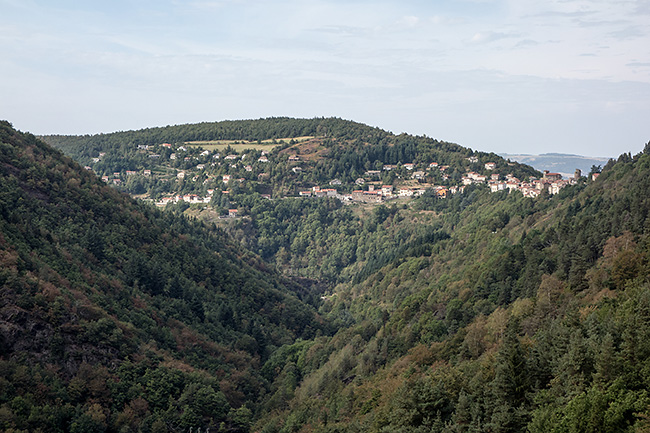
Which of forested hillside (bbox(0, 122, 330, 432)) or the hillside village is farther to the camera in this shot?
the hillside village

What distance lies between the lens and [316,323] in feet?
250

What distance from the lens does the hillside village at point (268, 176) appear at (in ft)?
493

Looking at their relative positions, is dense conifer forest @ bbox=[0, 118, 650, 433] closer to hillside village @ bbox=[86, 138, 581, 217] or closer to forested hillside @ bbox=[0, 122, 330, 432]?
forested hillside @ bbox=[0, 122, 330, 432]

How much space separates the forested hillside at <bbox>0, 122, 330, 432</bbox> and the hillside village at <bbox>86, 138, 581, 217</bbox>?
74.5 meters

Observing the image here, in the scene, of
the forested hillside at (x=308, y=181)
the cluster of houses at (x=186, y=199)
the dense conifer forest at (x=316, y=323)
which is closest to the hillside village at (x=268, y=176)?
the cluster of houses at (x=186, y=199)

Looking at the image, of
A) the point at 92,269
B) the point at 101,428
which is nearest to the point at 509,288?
the point at 101,428

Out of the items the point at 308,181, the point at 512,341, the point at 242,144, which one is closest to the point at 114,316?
the point at 512,341

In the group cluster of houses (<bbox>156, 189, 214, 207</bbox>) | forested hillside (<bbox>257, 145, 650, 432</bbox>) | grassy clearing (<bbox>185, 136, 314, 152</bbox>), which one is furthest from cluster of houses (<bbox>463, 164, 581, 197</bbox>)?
cluster of houses (<bbox>156, 189, 214, 207</bbox>)

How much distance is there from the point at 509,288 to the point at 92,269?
1450 inches

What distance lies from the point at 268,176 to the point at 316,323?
311 ft

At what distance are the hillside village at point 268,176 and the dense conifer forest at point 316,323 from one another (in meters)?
55.5

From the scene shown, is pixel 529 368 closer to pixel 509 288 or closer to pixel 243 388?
pixel 509 288

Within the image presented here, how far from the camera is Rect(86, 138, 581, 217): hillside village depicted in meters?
150

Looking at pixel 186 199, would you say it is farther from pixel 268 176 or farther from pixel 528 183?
pixel 528 183
